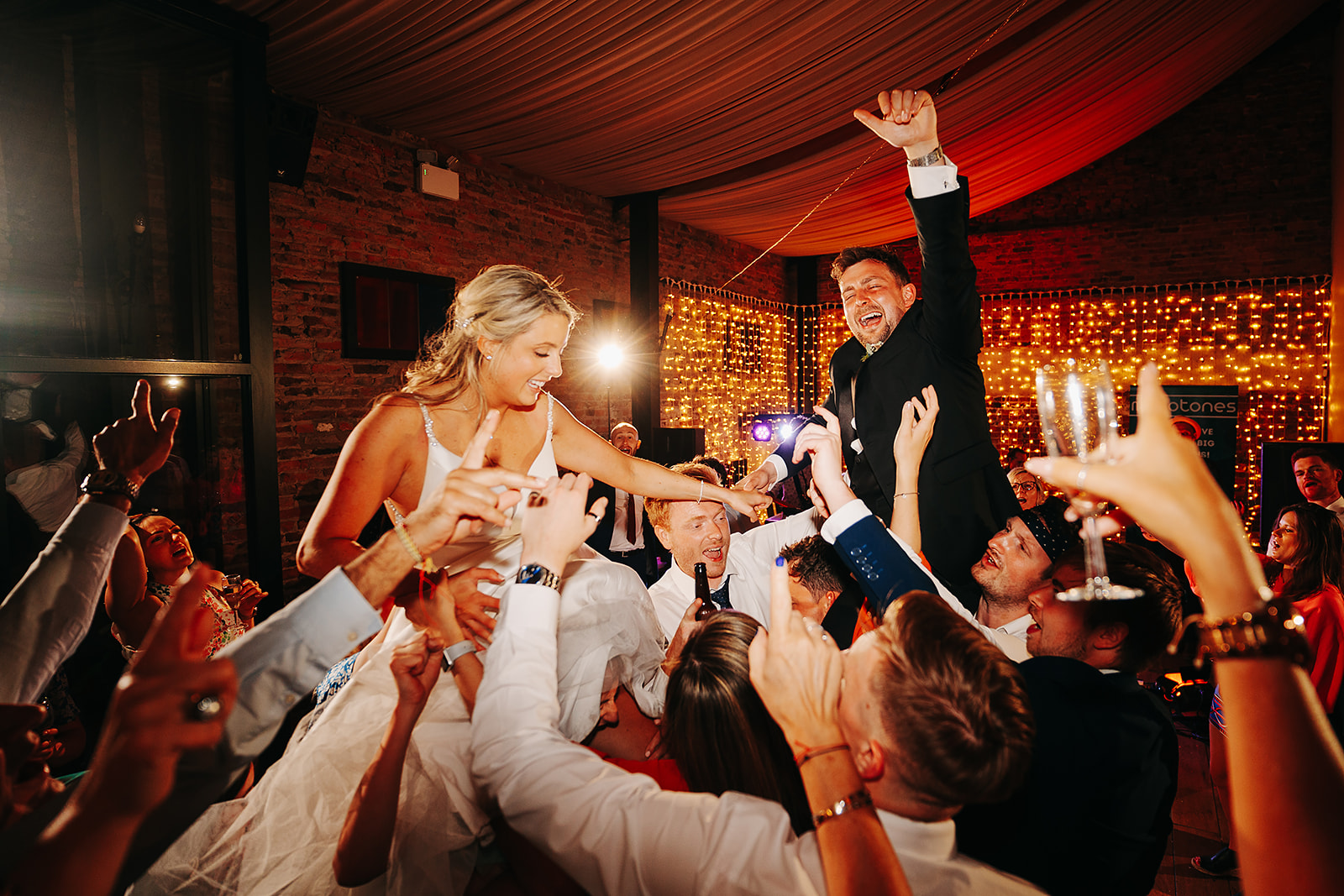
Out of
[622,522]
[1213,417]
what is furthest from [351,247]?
[1213,417]

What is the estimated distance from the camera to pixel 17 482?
9.14 feet

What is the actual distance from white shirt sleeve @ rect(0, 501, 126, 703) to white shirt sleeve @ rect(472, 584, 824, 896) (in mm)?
819

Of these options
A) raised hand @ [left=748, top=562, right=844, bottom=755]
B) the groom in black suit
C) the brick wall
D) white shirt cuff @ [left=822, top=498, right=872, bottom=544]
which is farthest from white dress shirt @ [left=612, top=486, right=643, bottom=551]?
raised hand @ [left=748, top=562, right=844, bottom=755]

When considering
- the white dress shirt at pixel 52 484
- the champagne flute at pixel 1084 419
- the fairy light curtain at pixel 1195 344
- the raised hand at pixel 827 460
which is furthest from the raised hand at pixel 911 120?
the fairy light curtain at pixel 1195 344

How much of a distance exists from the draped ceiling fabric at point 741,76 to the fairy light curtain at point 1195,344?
2.03 m

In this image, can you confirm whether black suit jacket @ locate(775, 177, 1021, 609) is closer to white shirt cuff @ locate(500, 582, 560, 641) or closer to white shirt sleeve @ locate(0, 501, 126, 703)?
white shirt cuff @ locate(500, 582, 560, 641)

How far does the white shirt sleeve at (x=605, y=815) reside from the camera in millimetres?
889

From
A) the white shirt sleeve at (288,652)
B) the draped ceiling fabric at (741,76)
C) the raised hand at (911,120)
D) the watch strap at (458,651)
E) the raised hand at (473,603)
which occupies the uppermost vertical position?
the draped ceiling fabric at (741,76)

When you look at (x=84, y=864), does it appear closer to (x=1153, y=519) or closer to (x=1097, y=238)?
(x=1153, y=519)

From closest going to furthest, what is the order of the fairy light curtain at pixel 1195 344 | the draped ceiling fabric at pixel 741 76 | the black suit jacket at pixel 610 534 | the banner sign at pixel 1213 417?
the draped ceiling fabric at pixel 741 76, the black suit jacket at pixel 610 534, the banner sign at pixel 1213 417, the fairy light curtain at pixel 1195 344

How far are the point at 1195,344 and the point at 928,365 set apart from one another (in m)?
7.37

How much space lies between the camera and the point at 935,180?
1.82 m

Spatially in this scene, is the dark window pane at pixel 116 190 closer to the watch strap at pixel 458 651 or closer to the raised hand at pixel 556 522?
the watch strap at pixel 458 651

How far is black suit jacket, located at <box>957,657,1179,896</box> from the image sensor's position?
48.8 inches
